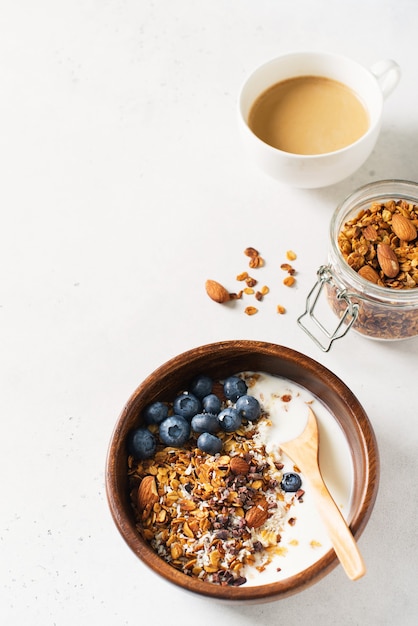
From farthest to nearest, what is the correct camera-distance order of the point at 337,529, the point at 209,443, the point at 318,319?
the point at 318,319 < the point at 209,443 < the point at 337,529

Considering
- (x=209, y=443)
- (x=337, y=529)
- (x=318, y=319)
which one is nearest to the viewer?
(x=337, y=529)

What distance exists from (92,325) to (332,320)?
0.44 meters

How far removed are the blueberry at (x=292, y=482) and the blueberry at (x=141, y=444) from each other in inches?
8.3

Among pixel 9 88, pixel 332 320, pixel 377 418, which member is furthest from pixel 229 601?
pixel 9 88

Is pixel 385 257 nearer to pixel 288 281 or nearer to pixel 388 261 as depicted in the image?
pixel 388 261

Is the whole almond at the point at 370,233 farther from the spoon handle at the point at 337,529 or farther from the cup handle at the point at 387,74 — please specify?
the spoon handle at the point at 337,529

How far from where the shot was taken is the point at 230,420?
1.22 meters

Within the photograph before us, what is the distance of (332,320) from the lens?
139 cm

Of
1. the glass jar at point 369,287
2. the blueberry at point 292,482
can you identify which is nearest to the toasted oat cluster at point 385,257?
the glass jar at point 369,287

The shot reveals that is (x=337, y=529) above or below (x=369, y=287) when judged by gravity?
below

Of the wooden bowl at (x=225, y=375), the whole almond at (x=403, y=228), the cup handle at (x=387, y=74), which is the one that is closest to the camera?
the wooden bowl at (x=225, y=375)

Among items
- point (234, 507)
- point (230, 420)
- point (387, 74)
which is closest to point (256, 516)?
point (234, 507)

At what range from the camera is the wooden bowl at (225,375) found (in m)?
1.06

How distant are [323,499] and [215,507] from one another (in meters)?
0.16
